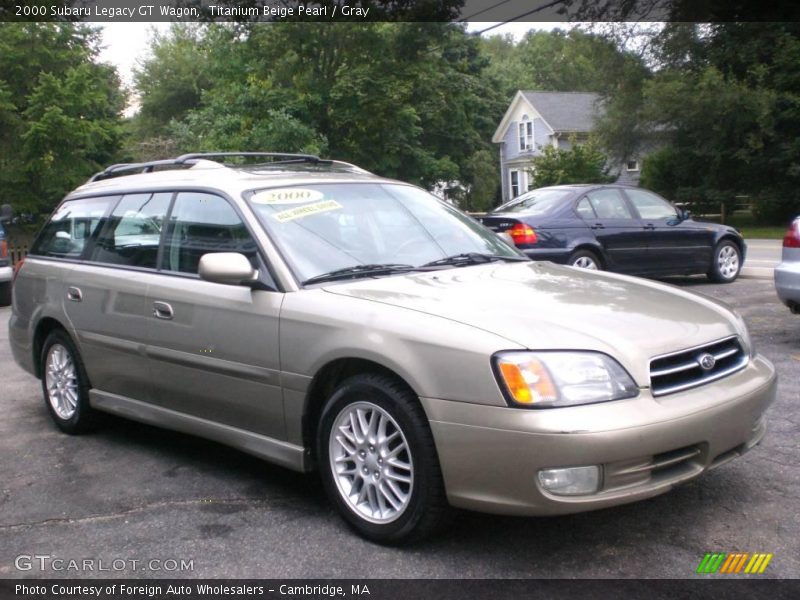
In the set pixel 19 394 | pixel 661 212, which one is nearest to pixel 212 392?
pixel 19 394

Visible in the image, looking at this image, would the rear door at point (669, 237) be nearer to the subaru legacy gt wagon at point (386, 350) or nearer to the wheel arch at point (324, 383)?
the subaru legacy gt wagon at point (386, 350)

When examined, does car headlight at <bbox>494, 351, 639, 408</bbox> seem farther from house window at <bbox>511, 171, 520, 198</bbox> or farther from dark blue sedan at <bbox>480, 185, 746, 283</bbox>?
house window at <bbox>511, 171, 520, 198</bbox>

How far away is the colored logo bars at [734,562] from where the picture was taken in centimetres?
329

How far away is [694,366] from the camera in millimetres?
3541

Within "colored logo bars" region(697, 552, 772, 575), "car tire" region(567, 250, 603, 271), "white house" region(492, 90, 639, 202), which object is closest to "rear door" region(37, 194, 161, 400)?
"colored logo bars" region(697, 552, 772, 575)

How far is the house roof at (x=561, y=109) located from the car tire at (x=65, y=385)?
45.4 m

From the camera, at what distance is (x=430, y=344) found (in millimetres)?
3439

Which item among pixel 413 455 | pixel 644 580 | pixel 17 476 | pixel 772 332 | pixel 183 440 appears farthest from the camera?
pixel 772 332

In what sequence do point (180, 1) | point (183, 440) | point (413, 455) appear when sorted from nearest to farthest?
point (413, 455) → point (183, 440) → point (180, 1)

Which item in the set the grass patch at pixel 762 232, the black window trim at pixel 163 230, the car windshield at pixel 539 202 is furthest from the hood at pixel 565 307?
the grass patch at pixel 762 232

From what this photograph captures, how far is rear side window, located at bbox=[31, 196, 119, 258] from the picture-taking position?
5602 millimetres

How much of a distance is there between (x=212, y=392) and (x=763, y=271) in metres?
11.6

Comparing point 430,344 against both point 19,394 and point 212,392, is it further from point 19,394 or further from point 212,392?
point 19,394

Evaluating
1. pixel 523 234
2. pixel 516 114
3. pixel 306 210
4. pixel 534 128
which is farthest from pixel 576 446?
pixel 516 114
